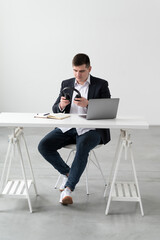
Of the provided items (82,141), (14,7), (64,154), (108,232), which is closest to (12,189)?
(82,141)

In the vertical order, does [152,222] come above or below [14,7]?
below

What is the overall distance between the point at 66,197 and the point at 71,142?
1.61ft

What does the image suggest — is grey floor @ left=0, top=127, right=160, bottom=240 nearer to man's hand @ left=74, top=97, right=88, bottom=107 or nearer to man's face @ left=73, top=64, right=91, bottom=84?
man's hand @ left=74, top=97, right=88, bottom=107

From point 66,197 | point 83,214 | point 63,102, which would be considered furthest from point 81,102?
point 83,214

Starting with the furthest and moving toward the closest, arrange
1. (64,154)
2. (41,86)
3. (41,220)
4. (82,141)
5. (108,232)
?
1. (41,86)
2. (64,154)
3. (82,141)
4. (41,220)
5. (108,232)

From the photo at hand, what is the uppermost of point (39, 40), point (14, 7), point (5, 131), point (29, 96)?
point (14, 7)

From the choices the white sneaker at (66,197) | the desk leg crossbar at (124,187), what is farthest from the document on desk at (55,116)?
the white sneaker at (66,197)

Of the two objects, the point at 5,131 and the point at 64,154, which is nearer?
the point at 64,154

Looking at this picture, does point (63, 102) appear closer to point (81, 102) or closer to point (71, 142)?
point (81, 102)

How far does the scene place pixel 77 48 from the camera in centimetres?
628

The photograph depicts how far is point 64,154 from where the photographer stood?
484 centimetres

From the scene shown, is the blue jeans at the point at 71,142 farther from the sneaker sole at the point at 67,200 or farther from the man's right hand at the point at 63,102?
the man's right hand at the point at 63,102

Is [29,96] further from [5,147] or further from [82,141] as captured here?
[82,141]

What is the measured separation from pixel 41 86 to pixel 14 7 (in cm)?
130
